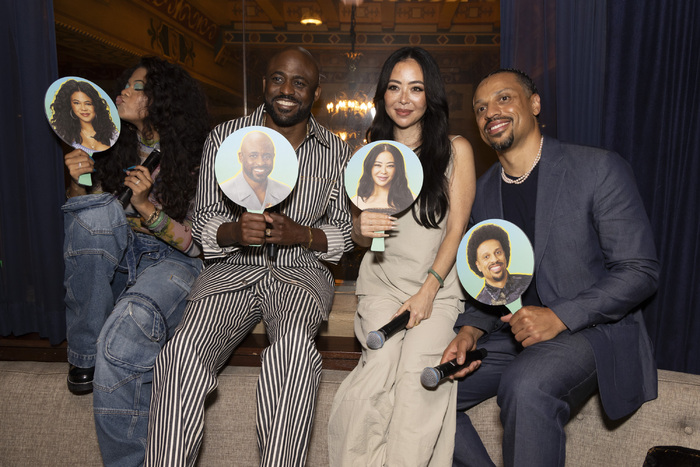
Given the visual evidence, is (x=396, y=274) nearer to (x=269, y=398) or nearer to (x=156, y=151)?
(x=269, y=398)

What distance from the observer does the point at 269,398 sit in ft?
5.10

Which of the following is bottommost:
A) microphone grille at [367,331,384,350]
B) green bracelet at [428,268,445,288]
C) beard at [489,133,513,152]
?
microphone grille at [367,331,384,350]

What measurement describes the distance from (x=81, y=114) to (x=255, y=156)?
796 mm

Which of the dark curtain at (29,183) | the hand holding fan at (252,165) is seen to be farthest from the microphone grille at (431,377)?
the dark curtain at (29,183)

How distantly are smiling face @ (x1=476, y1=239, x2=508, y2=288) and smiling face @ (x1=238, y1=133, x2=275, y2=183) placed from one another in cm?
73

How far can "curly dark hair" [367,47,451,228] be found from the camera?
1.75 m

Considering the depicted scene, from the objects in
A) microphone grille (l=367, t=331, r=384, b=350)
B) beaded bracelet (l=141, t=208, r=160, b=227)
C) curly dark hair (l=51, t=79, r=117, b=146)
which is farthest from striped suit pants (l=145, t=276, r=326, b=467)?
curly dark hair (l=51, t=79, r=117, b=146)

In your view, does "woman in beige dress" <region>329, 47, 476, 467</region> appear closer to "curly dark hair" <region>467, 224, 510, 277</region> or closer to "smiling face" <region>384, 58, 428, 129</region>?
"smiling face" <region>384, 58, 428, 129</region>

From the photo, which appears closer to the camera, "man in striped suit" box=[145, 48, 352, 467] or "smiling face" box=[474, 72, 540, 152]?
"man in striped suit" box=[145, 48, 352, 467]

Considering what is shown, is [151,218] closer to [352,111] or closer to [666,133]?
[352,111]

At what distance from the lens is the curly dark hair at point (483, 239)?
1.49m

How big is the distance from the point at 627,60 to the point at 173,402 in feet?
6.71

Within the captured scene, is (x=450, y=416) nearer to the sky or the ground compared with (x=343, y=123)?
nearer to the ground

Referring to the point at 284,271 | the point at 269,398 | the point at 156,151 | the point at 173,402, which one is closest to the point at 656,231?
the point at 284,271
